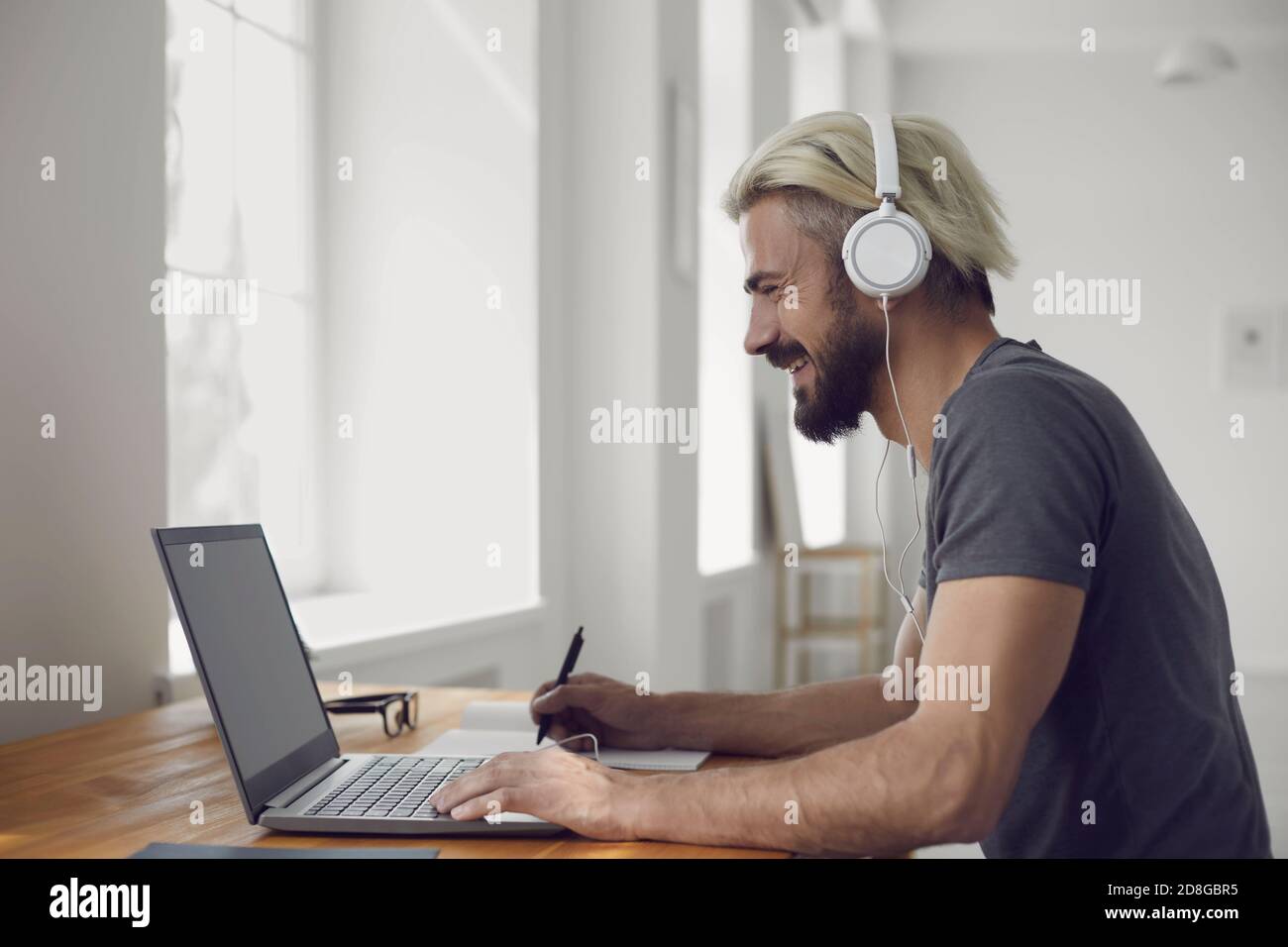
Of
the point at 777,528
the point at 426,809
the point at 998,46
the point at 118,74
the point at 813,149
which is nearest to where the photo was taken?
the point at 426,809

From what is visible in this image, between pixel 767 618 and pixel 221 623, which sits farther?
pixel 767 618

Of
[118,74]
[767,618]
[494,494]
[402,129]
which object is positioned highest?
[402,129]

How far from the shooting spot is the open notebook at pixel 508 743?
3.92 ft

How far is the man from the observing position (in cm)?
88

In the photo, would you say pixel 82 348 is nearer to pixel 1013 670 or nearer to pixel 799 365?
pixel 799 365

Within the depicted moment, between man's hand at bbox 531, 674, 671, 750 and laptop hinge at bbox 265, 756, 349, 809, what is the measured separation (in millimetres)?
228

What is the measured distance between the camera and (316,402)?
2623 mm

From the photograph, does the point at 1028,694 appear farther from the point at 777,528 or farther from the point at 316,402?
the point at 777,528

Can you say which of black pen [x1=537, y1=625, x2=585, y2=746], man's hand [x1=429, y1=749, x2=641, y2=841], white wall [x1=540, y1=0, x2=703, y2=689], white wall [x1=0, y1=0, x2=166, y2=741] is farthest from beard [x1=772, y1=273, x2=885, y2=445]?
white wall [x1=540, y1=0, x2=703, y2=689]

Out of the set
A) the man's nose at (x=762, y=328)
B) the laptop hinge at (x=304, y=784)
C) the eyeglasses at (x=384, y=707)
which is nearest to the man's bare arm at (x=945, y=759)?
the laptop hinge at (x=304, y=784)

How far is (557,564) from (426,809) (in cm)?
186

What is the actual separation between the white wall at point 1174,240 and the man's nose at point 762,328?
534 cm

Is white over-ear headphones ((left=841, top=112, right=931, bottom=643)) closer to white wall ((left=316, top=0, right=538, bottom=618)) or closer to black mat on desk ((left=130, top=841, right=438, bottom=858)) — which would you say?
black mat on desk ((left=130, top=841, right=438, bottom=858))
